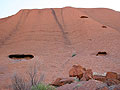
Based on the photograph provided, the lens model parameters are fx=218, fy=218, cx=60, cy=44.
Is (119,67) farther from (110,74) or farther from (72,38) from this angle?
(72,38)

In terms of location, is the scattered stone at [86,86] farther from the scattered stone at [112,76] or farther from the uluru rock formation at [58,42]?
the uluru rock formation at [58,42]

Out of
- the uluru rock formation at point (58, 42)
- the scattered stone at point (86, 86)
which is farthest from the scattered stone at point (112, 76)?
the uluru rock formation at point (58, 42)

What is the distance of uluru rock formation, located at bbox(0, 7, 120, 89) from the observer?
20.0 m

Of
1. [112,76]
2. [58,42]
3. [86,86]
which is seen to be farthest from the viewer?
[58,42]

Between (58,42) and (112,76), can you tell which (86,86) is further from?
(58,42)

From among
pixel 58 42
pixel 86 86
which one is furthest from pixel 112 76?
pixel 58 42

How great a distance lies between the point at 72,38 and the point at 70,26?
17.4 ft

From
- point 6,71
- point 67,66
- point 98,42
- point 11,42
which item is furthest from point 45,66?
point 11,42

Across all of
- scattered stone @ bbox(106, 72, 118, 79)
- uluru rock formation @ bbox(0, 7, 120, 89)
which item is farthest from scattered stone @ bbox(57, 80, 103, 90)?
uluru rock formation @ bbox(0, 7, 120, 89)

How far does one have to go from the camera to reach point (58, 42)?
2956cm

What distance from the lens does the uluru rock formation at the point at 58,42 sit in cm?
2005

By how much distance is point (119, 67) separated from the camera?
62.0 feet

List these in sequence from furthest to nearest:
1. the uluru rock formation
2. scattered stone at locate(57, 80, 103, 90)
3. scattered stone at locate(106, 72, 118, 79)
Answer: the uluru rock formation → scattered stone at locate(106, 72, 118, 79) → scattered stone at locate(57, 80, 103, 90)

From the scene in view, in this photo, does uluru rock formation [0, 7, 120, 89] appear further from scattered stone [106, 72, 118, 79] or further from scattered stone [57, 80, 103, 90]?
scattered stone [57, 80, 103, 90]
